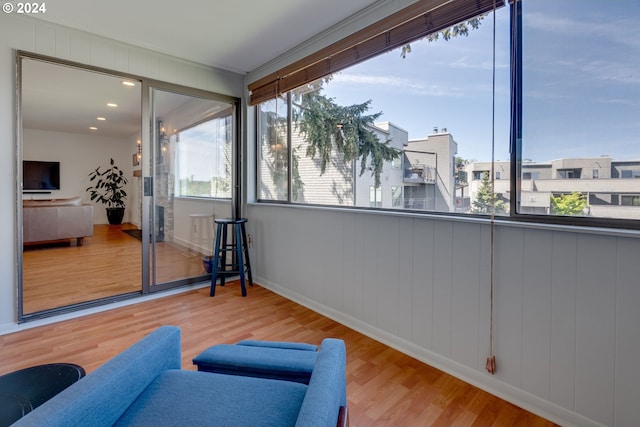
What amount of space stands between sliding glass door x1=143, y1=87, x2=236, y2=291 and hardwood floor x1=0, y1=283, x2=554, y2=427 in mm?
443

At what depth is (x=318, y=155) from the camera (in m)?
3.10

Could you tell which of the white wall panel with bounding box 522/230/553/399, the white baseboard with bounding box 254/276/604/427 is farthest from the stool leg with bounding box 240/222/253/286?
the white wall panel with bounding box 522/230/553/399

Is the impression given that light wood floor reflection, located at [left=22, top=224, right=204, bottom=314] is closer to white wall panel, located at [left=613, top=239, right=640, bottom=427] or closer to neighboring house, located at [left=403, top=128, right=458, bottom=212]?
neighboring house, located at [left=403, top=128, right=458, bottom=212]

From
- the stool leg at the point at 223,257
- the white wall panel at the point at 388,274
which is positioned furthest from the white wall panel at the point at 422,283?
the stool leg at the point at 223,257

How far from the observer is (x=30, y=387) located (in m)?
1.41

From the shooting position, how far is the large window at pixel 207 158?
3.71m

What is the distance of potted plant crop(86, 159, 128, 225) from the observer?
8.70 meters

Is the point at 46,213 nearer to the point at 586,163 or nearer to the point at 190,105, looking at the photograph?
the point at 190,105

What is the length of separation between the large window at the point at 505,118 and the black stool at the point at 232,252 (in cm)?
129

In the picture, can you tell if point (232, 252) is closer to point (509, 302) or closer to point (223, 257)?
point (223, 257)

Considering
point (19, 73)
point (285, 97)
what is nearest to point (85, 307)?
point (19, 73)

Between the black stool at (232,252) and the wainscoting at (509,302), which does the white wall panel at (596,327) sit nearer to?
the wainscoting at (509,302)

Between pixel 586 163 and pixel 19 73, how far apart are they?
3.89 meters

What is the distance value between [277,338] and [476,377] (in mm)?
1366
